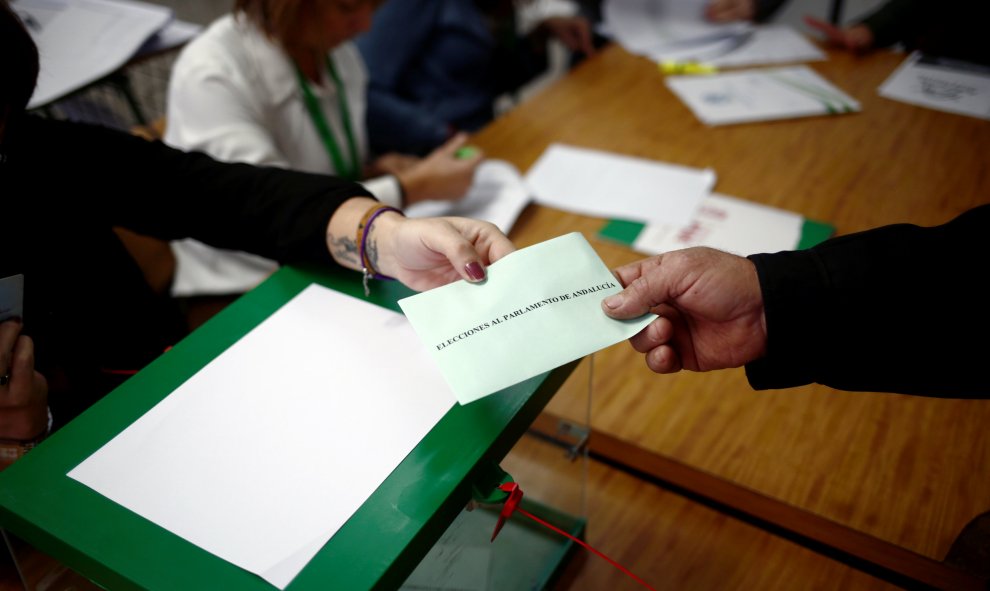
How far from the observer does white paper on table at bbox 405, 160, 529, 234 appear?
124cm

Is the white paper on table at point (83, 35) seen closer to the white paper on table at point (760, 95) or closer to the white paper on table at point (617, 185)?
the white paper on table at point (617, 185)

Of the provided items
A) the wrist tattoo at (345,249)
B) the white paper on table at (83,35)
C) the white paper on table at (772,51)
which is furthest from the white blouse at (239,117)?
the white paper on table at (772,51)

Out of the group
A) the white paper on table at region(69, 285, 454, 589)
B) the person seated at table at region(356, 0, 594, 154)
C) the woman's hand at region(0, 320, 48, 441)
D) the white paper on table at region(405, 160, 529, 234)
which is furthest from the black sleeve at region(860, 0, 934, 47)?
the woman's hand at region(0, 320, 48, 441)

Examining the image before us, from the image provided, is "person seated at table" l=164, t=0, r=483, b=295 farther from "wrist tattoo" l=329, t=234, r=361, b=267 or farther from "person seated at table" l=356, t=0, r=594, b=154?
"wrist tattoo" l=329, t=234, r=361, b=267

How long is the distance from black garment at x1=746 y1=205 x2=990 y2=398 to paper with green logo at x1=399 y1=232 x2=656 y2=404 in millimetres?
154

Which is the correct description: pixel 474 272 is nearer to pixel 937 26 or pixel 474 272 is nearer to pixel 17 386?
pixel 17 386

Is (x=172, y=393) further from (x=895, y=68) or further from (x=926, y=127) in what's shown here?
(x=895, y=68)

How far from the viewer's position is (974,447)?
80 cm

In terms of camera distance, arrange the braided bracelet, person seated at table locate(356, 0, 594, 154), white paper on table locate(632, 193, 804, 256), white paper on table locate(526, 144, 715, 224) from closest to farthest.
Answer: the braided bracelet
white paper on table locate(632, 193, 804, 256)
white paper on table locate(526, 144, 715, 224)
person seated at table locate(356, 0, 594, 154)

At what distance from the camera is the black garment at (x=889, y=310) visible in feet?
1.96

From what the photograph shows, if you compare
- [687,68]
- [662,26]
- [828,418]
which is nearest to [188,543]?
[828,418]

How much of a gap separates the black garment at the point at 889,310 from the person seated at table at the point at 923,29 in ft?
4.18

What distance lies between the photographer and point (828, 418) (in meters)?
0.85

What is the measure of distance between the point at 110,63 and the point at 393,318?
3.75 feet
